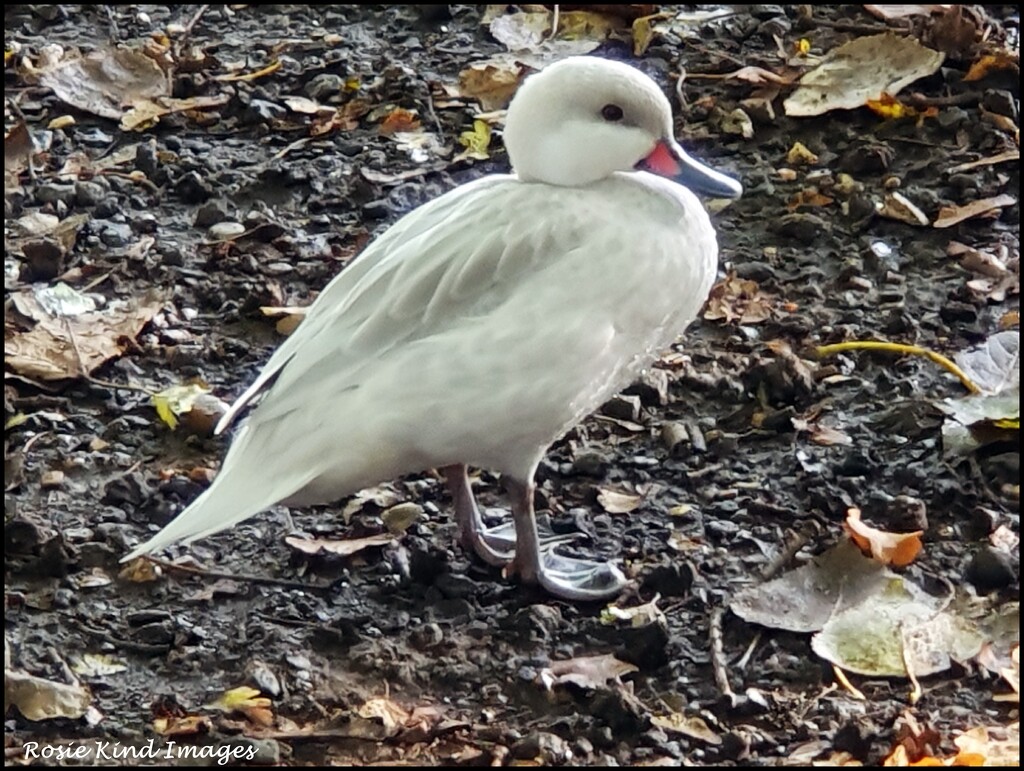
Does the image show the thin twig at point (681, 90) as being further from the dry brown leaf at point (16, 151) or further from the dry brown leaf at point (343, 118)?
the dry brown leaf at point (16, 151)

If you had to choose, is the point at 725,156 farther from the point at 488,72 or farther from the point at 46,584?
the point at 46,584

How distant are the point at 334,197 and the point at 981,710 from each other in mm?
1927

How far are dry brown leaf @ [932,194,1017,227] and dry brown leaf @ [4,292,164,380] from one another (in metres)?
1.63

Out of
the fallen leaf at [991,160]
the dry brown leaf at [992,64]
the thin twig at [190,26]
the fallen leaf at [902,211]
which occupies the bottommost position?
the thin twig at [190,26]

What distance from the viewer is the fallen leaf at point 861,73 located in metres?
3.57

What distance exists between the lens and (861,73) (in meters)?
3.65

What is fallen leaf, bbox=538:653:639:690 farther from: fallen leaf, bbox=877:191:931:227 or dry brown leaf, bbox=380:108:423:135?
dry brown leaf, bbox=380:108:423:135

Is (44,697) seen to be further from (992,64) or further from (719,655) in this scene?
(992,64)

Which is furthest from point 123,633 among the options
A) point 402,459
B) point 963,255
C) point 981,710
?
point 963,255

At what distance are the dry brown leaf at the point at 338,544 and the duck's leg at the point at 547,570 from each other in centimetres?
24

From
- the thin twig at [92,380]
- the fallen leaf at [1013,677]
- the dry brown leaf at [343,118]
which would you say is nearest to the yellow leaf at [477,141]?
the dry brown leaf at [343,118]

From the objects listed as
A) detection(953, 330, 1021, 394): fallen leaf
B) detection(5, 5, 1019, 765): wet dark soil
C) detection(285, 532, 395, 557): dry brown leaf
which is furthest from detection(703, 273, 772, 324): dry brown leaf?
detection(285, 532, 395, 557): dry brown leaf

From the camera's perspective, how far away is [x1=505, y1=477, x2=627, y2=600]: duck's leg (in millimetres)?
2396

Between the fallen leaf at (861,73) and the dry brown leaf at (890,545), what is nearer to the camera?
the dry brown leaf at (890,545)
